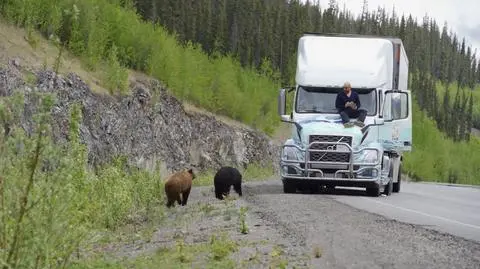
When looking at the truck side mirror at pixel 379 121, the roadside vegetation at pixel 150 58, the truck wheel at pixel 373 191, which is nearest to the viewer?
the truck side mirror at pixel 379 121

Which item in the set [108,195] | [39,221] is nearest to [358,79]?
[108,195]

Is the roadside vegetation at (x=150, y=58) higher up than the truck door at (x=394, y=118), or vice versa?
the roadside vegetation at (x=150, y=58)

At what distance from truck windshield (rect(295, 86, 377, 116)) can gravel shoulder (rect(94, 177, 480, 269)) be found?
5.19m

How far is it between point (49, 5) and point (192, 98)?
54.2 ft

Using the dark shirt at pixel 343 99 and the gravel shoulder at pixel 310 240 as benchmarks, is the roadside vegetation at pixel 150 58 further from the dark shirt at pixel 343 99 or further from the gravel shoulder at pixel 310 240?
the gravel shoulder at pixel 310 240

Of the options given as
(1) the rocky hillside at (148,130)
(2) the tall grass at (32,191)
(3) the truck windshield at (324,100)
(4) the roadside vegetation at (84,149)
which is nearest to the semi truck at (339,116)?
(3) the truck windshield at (324,100)

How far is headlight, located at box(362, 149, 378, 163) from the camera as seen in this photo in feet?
63.1

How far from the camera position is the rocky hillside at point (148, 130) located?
98.3 ft

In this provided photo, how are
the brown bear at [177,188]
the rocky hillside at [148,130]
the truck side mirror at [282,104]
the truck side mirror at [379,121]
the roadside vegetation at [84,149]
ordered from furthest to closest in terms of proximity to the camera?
1. the rocky hillside at [148,130]
2. the truck side mirror at [282,104]
3. the truck side mirror at [379,121]
4. the brown bear at [177,188]
5. the roadside vegetation at [84,149]

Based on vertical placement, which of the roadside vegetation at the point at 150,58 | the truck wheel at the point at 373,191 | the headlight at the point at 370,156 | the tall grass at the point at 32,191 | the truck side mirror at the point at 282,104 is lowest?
the truck wheel at the point at 373,191

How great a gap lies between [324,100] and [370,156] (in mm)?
2027

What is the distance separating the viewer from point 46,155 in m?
5.95

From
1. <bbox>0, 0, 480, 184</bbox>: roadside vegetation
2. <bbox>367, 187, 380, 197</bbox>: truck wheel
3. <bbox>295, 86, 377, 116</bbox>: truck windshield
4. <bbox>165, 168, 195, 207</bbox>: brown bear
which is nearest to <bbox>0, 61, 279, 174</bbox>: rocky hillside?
<bbox>0, 0, 480, 184</bbox>: roadside vegetation

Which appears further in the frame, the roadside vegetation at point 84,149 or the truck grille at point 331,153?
the truck grille at point 331,153
